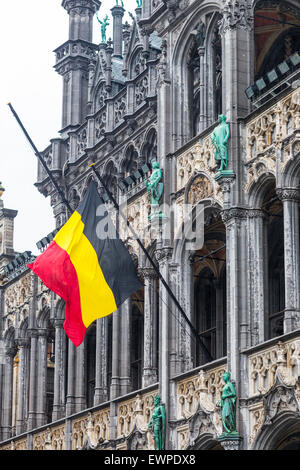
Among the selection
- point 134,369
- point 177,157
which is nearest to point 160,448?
point 177,157

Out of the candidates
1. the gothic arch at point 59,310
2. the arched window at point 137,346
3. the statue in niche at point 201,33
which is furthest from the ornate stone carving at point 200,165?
the arched window at point 137,346

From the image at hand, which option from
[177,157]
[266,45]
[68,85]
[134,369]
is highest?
[68,85]

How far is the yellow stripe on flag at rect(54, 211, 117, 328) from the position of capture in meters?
30.9

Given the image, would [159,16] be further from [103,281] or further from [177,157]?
[103,281]

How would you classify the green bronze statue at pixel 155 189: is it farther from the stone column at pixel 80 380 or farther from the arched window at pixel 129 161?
the stone column at pixel 80 380

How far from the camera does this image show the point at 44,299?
43.6m

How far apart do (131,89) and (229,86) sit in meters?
11.0

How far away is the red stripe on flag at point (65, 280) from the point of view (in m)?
30.9

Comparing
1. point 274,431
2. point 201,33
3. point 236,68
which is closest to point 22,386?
point 201,33

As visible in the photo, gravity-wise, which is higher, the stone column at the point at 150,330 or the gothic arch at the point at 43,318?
the gothic arch at the point at 43,318

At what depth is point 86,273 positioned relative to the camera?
3141cm

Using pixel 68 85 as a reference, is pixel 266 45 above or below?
below

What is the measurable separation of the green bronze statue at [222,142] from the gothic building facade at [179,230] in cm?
19
